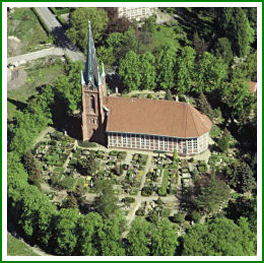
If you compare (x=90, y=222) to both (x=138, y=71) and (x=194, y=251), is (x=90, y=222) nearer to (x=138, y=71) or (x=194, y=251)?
(x=194, y=251)

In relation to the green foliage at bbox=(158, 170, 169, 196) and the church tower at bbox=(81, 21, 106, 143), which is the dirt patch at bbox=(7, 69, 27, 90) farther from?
the green foliage at bbox=(158, 170, 169, 196)

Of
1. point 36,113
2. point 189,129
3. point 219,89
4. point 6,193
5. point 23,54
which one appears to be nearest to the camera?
point 6,193

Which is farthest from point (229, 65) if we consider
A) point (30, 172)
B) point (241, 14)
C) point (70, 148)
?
point (30, 172)

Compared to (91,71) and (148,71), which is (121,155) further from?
(148,71)

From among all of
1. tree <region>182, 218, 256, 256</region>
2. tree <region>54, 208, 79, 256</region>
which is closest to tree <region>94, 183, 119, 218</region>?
tree <region>54, 208, 79, 256</region>

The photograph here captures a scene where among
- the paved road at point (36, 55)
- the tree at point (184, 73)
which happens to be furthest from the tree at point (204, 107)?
the paved road at point (36, 55)

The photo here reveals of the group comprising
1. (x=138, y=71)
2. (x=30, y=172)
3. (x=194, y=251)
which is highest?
(x=138, y=71)
